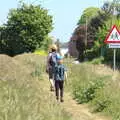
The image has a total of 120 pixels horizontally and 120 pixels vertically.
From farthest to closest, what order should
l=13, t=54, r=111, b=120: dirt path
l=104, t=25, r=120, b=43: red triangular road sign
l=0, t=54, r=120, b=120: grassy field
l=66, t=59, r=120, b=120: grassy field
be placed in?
1. l=104, t=25, r=120, b=43: red triangular road sign
2. l=66, t=59, r=120, b=120: grassy field
3. l=13, t=54, r=111, b=120: dirt path
4. l=0, t=54, r=120, b=120: grassy field

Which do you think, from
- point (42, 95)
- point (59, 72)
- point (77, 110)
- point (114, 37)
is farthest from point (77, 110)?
point (114, 37)

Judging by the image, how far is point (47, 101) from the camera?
10.4m

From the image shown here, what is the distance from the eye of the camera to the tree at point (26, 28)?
56688 mm

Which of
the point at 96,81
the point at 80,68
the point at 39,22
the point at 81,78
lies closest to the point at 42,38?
the point at 39,22

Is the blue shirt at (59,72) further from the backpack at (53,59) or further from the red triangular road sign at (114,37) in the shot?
the red triangular road sign at (114,37)

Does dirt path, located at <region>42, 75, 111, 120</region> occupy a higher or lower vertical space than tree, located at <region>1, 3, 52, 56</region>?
lower

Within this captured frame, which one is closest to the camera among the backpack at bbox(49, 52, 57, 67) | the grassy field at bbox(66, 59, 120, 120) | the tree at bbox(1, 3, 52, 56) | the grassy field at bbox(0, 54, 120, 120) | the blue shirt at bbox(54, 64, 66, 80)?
the grassy field at bbox(0, 54, 120, 120)

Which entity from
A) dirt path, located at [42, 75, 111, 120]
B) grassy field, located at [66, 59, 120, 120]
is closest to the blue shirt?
dirt path, located at [42, 75, 111, 120]

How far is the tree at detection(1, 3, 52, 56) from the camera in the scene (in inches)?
2232

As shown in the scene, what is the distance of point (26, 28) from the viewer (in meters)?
56.9

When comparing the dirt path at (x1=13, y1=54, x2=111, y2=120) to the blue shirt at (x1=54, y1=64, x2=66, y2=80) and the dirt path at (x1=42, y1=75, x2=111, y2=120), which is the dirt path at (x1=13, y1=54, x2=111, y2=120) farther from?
the blue shirt at (x1=54, y1=64, x2=66, y2=80)

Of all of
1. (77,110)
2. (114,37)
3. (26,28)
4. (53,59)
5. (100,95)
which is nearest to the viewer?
(77,110)

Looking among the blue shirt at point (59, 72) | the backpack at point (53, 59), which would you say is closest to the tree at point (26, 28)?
the backpack at point (53, 59)

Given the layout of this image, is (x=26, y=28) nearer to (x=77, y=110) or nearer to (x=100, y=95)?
(x=100, y=95)
